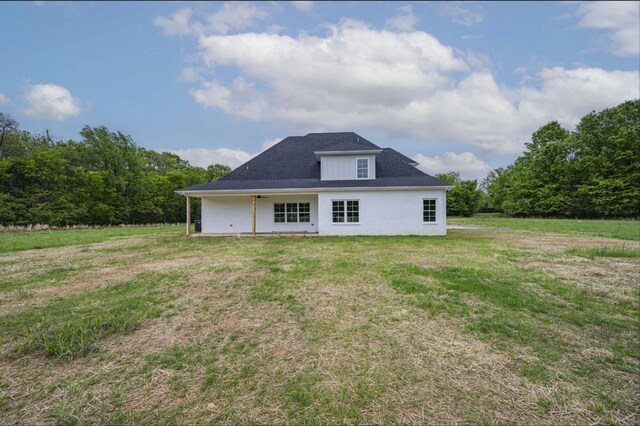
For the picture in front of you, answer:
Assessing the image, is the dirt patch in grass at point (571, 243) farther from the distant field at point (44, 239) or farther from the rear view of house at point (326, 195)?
the distant field at point (44, 239)

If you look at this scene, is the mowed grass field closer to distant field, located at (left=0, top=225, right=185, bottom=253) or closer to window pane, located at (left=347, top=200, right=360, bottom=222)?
distant field, located at (left=0, top=225, right=185, bottom=253)

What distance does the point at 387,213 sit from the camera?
15.4 meters

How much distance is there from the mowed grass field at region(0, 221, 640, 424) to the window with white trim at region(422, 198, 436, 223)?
8493 millimetres

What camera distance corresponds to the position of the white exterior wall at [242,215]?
1744 centimetres

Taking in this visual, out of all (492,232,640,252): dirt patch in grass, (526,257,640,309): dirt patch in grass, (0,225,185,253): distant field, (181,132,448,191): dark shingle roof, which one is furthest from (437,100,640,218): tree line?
(0,225,185,253): distant field

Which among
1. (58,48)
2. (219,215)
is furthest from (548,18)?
(58,48)

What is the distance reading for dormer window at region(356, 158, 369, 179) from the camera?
54.9 feet

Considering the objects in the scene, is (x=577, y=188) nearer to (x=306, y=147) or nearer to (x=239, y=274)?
(x=306, y=147)

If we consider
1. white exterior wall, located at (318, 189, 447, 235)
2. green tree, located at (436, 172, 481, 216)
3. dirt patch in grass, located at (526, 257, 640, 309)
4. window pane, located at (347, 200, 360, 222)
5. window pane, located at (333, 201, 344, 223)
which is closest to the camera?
dirt patch in grass, located at (526, 257, 640, 309)

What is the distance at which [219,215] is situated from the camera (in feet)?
57.8

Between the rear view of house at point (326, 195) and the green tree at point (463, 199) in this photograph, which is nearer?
the rear view of house at point (326, 195)

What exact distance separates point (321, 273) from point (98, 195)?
3378 centimetres

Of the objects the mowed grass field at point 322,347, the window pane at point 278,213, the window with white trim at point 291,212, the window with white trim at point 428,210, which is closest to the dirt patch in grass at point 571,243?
the window with white trim at point 428,210

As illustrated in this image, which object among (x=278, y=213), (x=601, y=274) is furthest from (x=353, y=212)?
(x=601, y=274)
